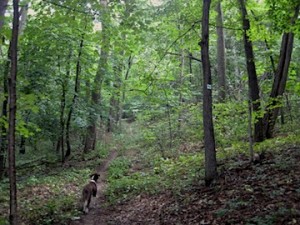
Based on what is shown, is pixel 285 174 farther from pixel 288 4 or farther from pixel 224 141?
pixel 288 4

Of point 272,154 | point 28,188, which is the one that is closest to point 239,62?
point 272,154

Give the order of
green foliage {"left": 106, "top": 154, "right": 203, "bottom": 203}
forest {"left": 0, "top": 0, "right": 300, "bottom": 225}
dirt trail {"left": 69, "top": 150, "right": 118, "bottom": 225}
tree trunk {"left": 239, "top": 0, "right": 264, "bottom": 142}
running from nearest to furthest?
forest {"left": 0, "top": 0, "right": 300, "bottom": 225} < dirt trail {"left": 69, "top": 150, "right": 118, "bottom": 225} < green foliage {"left": 106, "top": 154, "right": 203, "bottom": 203} < tree trunk {"left": 239, "top": 0, "right": 264, "bottom": 142}

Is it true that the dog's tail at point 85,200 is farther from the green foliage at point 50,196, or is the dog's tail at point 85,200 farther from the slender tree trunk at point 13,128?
A: the slender tree trunk at point 13,128

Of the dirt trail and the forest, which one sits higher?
the forest

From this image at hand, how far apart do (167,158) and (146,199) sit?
198 inches

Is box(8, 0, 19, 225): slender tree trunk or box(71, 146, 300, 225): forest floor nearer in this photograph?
box(8, 0, 19, 225): slender tree trunk

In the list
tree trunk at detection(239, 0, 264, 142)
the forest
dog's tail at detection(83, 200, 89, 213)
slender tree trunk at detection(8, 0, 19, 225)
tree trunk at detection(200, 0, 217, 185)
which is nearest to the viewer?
slender tree trunk at detection(8, 0, 19, 225)

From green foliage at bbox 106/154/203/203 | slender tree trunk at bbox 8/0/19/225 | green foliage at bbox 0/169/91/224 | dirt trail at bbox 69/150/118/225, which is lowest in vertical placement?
dirt trail at bbox 69/150/118/225

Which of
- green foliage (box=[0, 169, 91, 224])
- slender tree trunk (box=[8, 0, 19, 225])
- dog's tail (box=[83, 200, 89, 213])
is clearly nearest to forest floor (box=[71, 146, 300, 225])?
dog's tail (box=[83, 200, 89, 213])

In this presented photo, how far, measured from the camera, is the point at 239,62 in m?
21.8

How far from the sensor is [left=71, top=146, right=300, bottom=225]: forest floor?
222 inches

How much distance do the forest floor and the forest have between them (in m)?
0.03

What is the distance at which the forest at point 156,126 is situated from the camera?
20.5ft

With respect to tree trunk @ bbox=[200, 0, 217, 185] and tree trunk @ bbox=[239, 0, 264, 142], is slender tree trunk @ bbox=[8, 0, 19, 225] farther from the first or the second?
tree trunk @ bbox=[239, 0, 264, 142]
